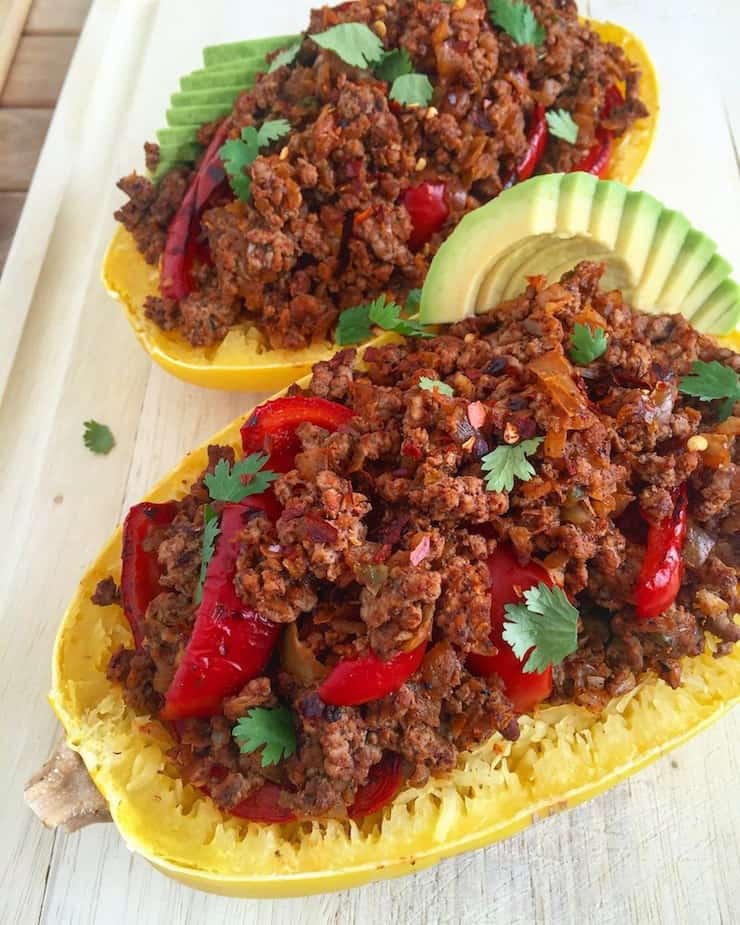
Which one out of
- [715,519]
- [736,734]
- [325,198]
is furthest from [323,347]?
[736,734]

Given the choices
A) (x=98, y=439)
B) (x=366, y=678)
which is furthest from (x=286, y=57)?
(x=366, y=678)

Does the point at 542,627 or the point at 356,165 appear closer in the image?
the point at 542,627

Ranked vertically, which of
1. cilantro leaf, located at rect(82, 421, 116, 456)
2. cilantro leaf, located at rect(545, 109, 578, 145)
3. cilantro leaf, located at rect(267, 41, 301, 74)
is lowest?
cilantro leaf, located at rect(82, 421, 116, 456)

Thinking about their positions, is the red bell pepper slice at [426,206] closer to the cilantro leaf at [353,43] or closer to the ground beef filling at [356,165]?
the ground beef filling at [356,165]

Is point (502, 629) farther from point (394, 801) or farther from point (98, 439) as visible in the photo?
point (98, 439)

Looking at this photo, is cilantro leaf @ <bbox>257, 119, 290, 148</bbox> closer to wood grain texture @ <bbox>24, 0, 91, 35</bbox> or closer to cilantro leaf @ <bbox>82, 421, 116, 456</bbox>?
cilantro leaf @ <bbox>82, 421, 116, 456</bbox>

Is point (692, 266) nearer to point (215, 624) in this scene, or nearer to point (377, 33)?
point (377, 33)

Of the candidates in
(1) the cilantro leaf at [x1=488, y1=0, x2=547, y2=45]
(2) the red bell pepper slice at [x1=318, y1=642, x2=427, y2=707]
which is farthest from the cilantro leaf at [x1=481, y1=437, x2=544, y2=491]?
(1) the cilantro leaf at [x1=488, y1=0, x2=547, y2=45]
